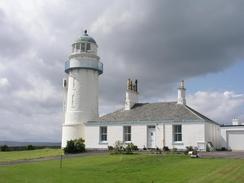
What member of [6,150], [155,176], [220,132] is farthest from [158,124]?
[155,176]

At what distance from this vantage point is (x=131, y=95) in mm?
46500

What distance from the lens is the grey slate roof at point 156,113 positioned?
132 ft

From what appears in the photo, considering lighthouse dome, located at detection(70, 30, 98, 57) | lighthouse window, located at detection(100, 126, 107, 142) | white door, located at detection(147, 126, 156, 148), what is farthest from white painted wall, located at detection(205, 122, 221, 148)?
lighthouse dome, located at detection(70, 30, 98, 57)

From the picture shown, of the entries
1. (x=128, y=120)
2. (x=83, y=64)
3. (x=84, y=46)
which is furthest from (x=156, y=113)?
(x=84, y=46)

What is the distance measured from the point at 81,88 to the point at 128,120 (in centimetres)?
742

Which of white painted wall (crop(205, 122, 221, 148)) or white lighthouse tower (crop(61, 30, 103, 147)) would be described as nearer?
white painted wall (crop(205, 122, 221, 148))

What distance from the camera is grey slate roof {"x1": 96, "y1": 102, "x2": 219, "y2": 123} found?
40.3 meters

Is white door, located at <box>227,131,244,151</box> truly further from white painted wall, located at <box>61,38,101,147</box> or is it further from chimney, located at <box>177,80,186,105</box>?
white painted wall, located at <box>61,38,101,147</box>

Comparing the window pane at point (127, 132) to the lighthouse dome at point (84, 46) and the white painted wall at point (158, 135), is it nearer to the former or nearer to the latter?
the white painted wall at point (158, 135)

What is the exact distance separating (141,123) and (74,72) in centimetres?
1078

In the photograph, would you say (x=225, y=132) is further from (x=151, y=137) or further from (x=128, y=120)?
(x=128, y=120)

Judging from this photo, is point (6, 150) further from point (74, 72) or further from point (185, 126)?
point (185, 126)

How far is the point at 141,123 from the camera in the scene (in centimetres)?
4188

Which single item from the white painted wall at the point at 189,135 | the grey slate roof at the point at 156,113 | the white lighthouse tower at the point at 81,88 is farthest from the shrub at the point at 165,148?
the white lighthouse tower at the point at 81,88
